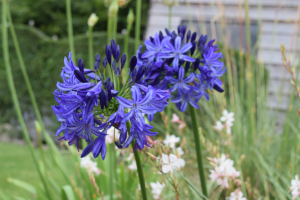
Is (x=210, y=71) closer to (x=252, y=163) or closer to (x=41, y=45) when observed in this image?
(x=252, y=163)

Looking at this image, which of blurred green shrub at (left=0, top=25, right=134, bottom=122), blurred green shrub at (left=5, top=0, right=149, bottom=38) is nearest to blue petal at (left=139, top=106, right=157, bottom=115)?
blurred green shrub at (left=0, top=25, right=134, bottom=122)

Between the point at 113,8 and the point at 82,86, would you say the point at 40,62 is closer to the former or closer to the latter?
the point at 113,8

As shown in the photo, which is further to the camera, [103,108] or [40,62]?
[40,62]

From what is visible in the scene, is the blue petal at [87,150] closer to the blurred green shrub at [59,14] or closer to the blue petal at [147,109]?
the blue petal at [147,109]

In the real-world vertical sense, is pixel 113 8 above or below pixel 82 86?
above

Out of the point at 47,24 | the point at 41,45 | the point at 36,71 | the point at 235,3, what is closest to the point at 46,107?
the point at 36,71

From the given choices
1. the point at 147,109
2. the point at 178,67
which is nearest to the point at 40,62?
the point at 178,67

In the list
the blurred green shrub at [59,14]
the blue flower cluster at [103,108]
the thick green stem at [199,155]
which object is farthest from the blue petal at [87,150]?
the blurred green shrub at [59,14]

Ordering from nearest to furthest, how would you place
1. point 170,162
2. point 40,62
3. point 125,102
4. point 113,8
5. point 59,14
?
point 125,102 → point 170,162 → point 113,8 → point 40,62 → point 59,14

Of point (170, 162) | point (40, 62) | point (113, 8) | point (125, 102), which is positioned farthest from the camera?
point (40, 62)
